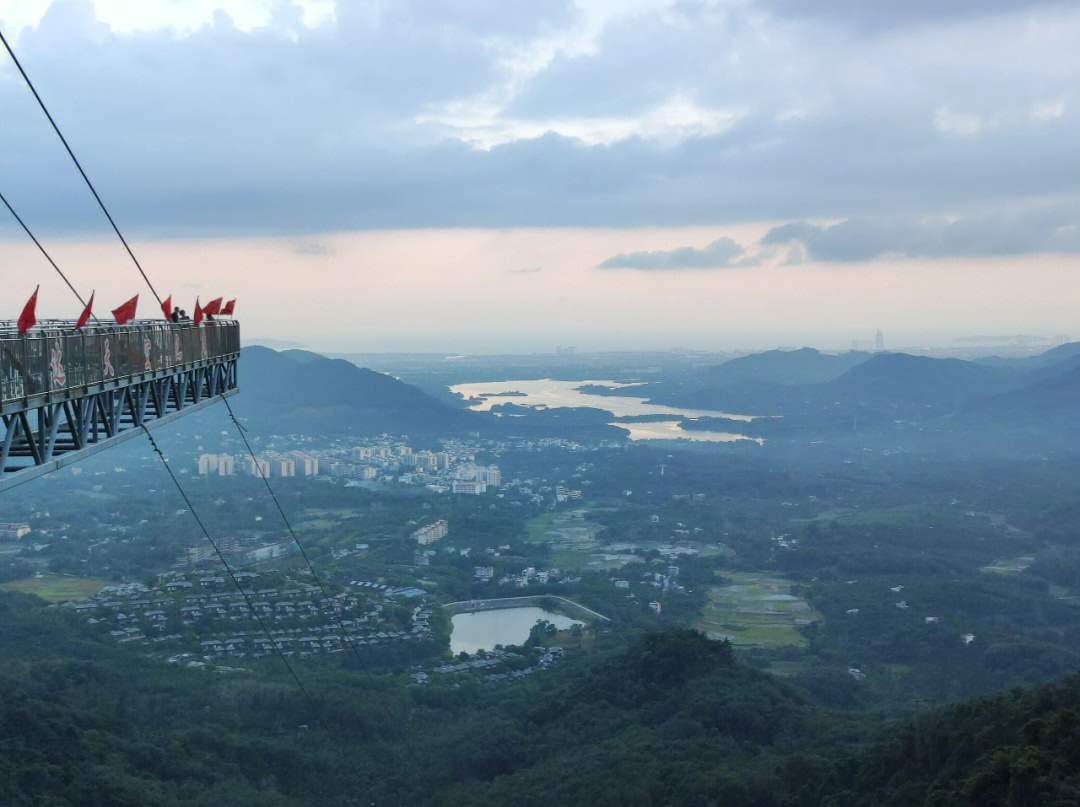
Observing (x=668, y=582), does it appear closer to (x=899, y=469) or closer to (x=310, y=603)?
(x=310, y=603)

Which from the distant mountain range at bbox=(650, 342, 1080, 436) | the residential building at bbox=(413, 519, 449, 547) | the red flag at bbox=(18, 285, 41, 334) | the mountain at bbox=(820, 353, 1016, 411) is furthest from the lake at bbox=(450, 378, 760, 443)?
the red flag at bbox=(18, 285, 41, 334)

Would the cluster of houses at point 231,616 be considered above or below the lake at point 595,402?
below

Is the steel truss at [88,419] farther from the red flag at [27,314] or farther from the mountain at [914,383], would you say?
the mountain at [914,383]

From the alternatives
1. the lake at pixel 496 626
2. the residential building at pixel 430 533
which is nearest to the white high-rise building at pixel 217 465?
the residential building at pixel 430 533

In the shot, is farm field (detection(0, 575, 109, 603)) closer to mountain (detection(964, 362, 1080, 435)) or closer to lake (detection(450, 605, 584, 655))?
lake (detection(450, 605, 584, 655))

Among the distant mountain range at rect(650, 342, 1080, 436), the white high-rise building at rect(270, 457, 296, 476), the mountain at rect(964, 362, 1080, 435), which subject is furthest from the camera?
the distant mountain range at rect(650, 342, 1080, 436)

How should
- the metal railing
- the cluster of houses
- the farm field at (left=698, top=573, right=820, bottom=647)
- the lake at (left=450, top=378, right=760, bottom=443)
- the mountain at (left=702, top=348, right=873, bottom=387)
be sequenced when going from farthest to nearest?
1. the mountain at (left=702, top=348, right=873, bottom=387)
2. the lake at (left=450, top=378, right=760, bottom=443)
3. the farm field at (left=698, top=573, right=820, bottom=647)
4. the cluster of houses
5. the metal railing
